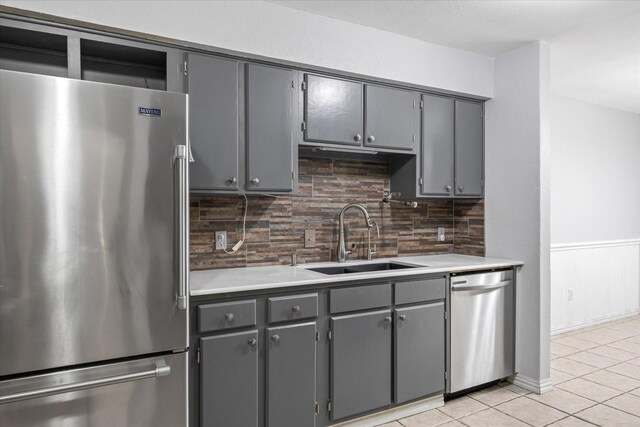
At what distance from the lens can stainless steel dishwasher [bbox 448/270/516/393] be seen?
2781 millimetres

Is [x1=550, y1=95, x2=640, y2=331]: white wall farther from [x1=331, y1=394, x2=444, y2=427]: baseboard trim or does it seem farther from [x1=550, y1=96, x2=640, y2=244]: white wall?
[x1=331, y1=394, x2=444, y2=427]: baseboard trim

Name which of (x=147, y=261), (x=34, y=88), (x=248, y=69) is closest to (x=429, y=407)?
(x=147, y=261)

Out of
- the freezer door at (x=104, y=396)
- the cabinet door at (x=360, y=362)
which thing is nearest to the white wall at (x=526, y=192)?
the cabinet door at (x=360, y=362)

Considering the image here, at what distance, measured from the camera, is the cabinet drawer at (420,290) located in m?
2.55

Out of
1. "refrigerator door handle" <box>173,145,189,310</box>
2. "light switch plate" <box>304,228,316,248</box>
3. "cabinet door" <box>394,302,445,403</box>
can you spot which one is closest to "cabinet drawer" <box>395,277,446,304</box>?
"cabinet door" <box>394,302,445,403</box>

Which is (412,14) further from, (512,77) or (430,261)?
(430,261)

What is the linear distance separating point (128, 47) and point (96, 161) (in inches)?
33.7

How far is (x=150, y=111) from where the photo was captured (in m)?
1.69

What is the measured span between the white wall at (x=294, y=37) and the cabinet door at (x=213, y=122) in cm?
14

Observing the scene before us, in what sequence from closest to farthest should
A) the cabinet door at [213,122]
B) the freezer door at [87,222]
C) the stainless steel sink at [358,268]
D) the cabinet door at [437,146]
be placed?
the freezer door at [87,222] < the cabinet door at [213,122] < the stainless steel sink at [358,268] < the cabinet door at [437,146]

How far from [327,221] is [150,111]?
1601 millimetres

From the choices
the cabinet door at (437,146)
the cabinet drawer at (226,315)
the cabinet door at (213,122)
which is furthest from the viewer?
the cabinet door at (437,146)

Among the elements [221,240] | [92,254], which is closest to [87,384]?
[92,254]

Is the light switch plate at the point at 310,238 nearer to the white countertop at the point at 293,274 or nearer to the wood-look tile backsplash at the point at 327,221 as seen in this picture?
the wood-look tile backsplash at the point at 327,221
